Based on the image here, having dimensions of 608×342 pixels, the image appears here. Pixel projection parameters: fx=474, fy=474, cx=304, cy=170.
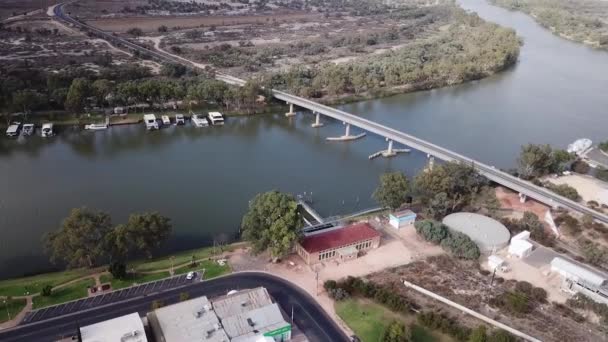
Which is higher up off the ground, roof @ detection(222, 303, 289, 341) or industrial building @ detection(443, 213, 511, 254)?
industrial building @ detection(443, 213, 511, 254)

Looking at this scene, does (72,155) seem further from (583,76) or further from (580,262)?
(583,76)

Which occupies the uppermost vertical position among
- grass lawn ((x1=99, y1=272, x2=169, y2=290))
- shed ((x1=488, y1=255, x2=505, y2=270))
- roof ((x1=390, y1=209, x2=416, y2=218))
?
roof ((x1=390, y1=209, x2=416, y2=218))

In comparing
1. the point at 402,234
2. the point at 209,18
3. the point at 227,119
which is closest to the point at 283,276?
the point at 402,234

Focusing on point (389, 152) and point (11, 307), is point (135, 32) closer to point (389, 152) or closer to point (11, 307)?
point (389, 152)

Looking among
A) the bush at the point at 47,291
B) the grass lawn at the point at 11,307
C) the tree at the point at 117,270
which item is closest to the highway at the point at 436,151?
the tree at the point at 117,270

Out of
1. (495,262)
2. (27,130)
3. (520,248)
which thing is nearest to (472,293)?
(495,262)

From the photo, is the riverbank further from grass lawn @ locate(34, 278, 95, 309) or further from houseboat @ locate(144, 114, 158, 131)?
houseboat @ locate(144, 114, 158, 131)

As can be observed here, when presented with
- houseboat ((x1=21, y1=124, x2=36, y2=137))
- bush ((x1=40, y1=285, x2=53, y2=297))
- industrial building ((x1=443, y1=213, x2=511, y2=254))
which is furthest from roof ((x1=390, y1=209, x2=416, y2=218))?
houseboat ((x1=21, y1=124, x2=36, y2=137))
